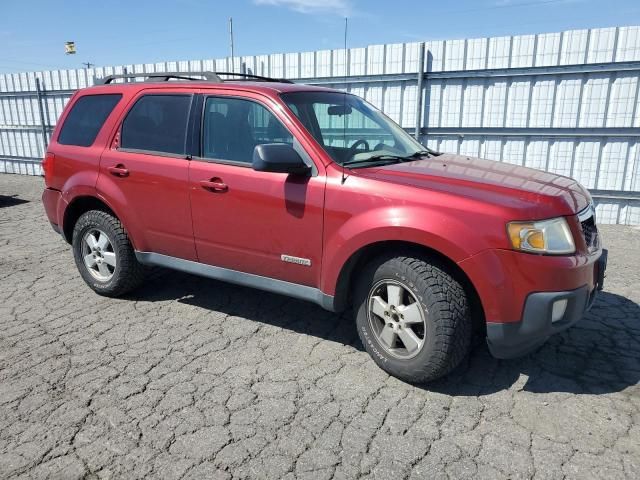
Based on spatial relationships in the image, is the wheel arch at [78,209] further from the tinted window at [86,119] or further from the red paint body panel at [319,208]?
the tinted window at [86,119]

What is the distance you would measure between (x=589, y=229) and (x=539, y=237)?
672 millimetres

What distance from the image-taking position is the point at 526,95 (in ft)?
24.8

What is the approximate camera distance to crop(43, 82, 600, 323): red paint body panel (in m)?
2.62

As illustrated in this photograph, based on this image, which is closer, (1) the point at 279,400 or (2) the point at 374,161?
(1) the point at 279,400

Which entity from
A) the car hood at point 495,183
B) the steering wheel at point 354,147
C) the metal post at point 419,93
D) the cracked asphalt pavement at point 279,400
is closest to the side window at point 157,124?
the steering wheel at point 354,147

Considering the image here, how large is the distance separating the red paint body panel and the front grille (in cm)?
6

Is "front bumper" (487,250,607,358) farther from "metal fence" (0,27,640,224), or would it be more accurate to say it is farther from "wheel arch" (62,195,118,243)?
"metal fence" (0,27,640,224)

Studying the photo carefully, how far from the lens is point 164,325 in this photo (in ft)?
12.9

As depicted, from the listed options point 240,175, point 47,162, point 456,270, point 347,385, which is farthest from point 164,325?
point 456,270

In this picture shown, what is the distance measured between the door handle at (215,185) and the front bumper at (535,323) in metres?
2.04

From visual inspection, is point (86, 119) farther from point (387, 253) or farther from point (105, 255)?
point (387, 253)

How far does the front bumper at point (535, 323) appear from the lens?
259cm

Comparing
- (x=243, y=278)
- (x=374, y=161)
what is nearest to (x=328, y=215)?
(x=374, y=161)

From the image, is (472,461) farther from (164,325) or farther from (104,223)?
(104,223)
